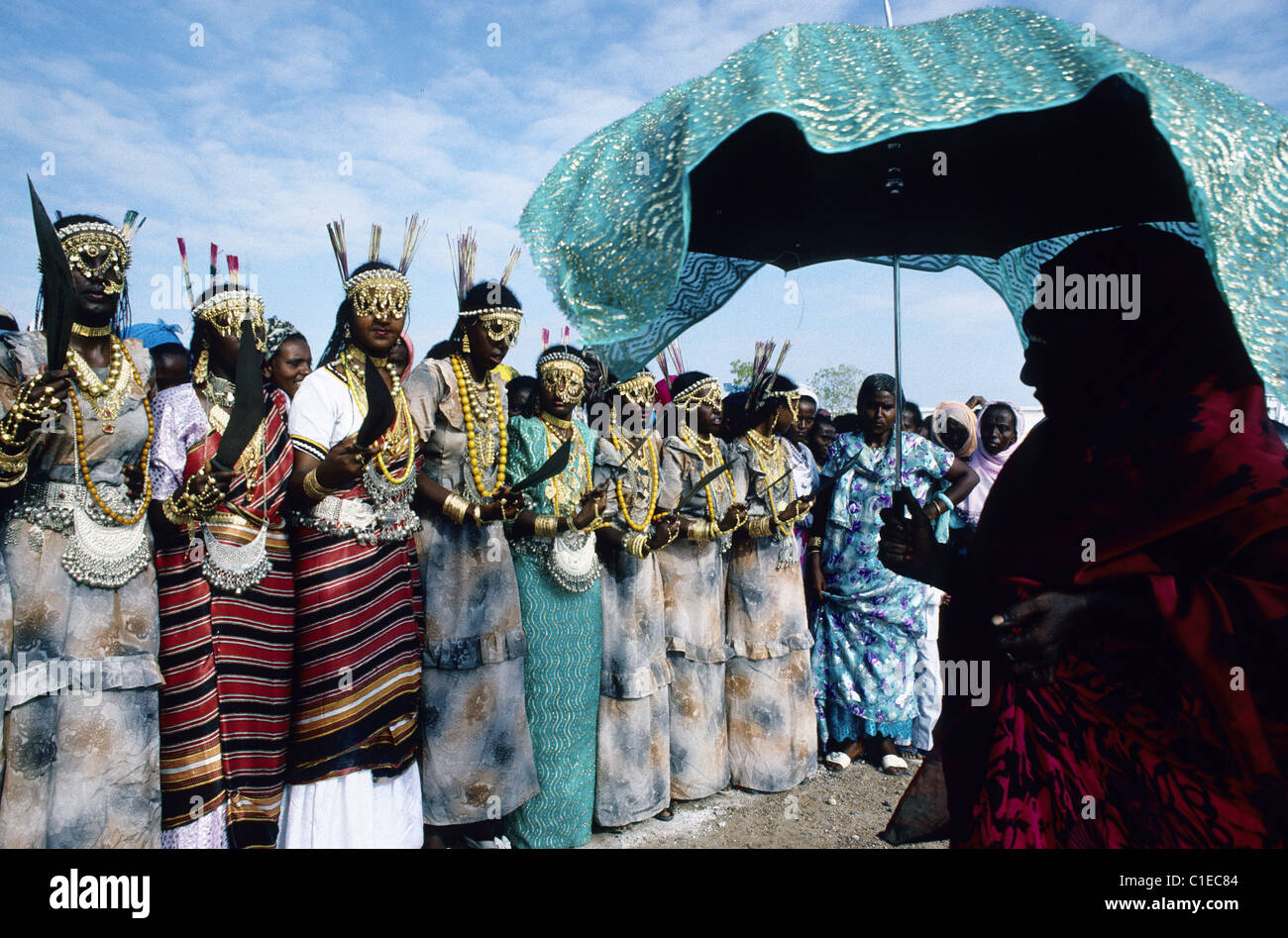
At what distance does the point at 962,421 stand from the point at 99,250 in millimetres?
6003

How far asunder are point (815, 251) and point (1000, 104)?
130 cm

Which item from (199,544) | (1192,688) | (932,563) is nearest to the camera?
(1192,688)

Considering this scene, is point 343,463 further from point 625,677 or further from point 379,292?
point 625,677

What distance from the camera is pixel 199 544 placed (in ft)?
10.6

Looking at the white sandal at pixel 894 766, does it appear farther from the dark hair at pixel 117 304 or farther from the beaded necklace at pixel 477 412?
the dark hair at pixel 117 304

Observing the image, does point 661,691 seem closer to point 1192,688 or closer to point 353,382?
point 353,382

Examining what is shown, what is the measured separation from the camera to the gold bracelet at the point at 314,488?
319 centimetres

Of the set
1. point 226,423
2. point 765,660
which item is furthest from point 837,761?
point 226,423

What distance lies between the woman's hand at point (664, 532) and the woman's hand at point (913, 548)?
6.83 ft

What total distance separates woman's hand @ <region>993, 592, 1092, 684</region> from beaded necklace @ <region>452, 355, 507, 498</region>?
95.7 inches

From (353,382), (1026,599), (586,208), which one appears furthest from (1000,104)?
(353,382)

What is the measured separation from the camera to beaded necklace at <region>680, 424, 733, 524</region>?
4.96 m

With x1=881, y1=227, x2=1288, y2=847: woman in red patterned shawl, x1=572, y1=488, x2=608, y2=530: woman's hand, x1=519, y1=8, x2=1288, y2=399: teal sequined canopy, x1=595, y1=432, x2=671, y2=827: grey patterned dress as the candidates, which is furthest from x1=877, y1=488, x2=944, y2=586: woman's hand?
x1=595, y1=432, x2=671, y2=827: grey patterned dress

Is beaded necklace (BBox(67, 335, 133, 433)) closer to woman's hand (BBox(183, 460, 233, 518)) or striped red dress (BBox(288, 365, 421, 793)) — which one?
woman's hand (BBox(183, 460, 233, 518))
